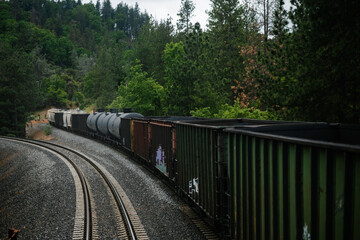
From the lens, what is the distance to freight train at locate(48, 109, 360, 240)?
3.06 metres

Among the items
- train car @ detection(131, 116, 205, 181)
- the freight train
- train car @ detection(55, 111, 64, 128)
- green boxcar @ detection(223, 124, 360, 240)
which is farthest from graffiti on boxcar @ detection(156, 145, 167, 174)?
train car @ detection(55, 111, 64, 128)

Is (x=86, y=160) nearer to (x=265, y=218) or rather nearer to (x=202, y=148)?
(x=202, y=148)

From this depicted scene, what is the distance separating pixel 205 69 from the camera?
27547mm

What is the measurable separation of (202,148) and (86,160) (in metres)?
13.2

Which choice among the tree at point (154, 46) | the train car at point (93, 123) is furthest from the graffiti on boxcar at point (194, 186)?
the tree at point (154, 46)

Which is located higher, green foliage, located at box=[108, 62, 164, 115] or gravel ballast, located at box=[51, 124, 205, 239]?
green foliage, located at box=[108, 62, 164, 115]

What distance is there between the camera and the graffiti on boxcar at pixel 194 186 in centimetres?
821

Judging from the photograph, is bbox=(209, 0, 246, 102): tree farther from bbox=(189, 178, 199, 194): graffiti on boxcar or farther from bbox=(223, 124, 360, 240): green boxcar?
bbox=(223, 124, 360, 240): green boxcar

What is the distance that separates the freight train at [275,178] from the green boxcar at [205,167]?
2 centimetres

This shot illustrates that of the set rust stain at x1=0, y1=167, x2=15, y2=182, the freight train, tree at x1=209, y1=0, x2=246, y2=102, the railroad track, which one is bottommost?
rust stain at x1=0, y1=167, x2=15, y2=182

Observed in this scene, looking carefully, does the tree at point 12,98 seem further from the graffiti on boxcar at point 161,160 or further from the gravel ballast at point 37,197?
the graffiti on boxcar at point 161,160

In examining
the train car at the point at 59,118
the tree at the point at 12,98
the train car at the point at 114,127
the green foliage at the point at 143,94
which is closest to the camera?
the train car at the point at 114,127

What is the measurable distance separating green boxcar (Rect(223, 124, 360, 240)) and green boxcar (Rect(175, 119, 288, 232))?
629mm

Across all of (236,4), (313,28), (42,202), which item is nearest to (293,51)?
(313,28)
